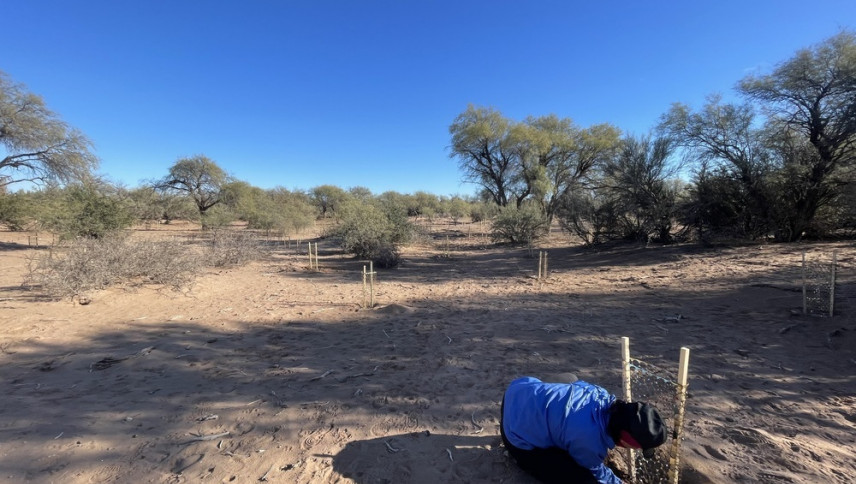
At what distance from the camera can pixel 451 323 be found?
624 centimetres

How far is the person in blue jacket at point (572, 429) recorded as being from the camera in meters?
1.86

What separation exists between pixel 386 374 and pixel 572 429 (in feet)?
8.66

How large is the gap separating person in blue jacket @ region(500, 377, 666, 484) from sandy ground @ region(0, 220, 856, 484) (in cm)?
38

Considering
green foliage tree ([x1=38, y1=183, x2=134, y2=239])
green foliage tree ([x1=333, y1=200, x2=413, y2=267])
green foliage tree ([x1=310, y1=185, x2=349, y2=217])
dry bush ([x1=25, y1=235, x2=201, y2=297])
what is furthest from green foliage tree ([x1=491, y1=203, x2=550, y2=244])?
green foliage tree ([x1=310, y1=185, x2=349, y2=217])

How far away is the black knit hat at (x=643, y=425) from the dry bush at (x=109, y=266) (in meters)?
9.80

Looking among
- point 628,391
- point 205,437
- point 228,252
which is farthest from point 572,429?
point 228,252

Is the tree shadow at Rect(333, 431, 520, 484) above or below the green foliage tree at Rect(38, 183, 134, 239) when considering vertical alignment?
below

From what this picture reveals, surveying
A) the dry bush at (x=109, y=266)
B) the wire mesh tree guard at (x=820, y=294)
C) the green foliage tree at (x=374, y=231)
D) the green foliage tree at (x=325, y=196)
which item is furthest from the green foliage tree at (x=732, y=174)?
the green foliage tree at (x=325, y=196)

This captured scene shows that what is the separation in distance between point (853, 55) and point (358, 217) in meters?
16.5

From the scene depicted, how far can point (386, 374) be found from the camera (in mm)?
4293

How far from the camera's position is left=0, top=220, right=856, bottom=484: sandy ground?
8.82 feet

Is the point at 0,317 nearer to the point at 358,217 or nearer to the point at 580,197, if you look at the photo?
the point at 358,217

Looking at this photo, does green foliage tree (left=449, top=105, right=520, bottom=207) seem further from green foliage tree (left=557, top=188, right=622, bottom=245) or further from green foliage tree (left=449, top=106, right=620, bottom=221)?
green foliage tree (left=557, top=188, right=622, bottom=245)

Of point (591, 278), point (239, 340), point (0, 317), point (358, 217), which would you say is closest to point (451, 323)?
point (239, 340)
